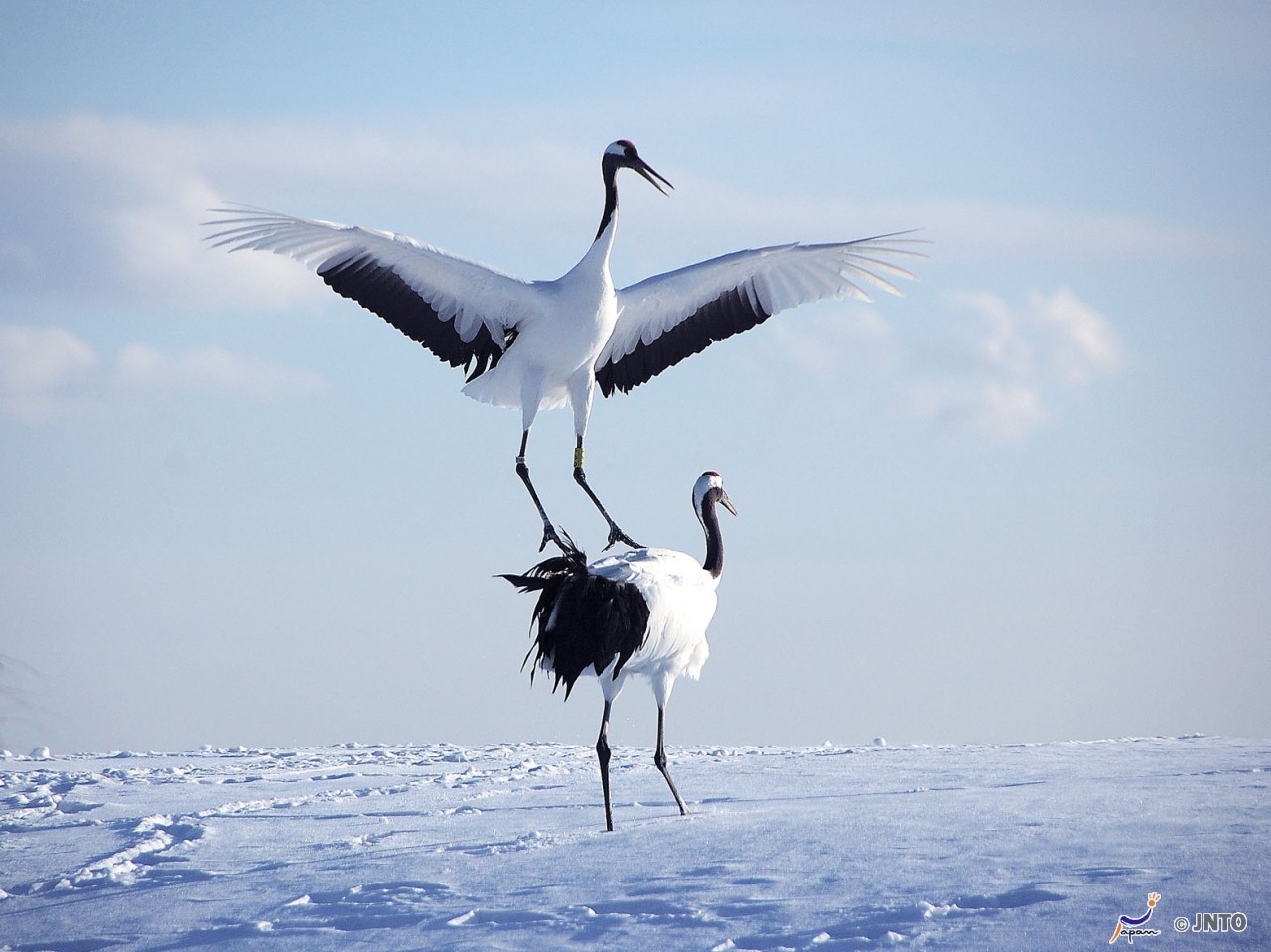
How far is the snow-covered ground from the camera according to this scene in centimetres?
447

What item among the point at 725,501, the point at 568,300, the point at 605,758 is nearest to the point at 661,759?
the point at 605,758

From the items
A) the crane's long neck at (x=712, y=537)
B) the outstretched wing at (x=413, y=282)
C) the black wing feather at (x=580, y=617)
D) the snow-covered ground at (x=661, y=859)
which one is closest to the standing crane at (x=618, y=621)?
the black wing feather at (x=580, y=617)

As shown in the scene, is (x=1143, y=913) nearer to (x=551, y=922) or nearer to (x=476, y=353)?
(x=551, y=922)

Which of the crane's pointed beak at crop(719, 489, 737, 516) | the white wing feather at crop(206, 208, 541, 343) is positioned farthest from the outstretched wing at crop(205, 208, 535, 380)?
the crane's pointed beak at crop(719, 489, 737, 516)

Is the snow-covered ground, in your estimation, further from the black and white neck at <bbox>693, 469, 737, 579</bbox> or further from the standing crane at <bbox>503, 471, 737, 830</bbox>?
the black and white neck at <bbox>693, 469, 737, 579</bbox>

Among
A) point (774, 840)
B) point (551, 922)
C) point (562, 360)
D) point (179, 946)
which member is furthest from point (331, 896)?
point (562, 360)

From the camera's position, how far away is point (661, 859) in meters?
Result: 5.29

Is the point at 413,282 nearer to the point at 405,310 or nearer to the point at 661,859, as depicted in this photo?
the point at 405,310

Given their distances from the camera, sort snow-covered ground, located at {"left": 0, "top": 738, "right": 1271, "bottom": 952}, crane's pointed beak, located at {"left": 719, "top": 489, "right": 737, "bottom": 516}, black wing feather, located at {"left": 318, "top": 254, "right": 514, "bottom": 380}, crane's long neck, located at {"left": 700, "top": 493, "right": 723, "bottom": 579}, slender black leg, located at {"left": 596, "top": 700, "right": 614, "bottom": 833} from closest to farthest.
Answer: snow-covered ground, located at {"left": 0, "top": 738, "right": 1271, "bottom": 952}, slender black leg, located at {"left": 596, "top": 700, "right": 614, "bottom": 833}, crane's long neck, located at {"left": 700, "top": 493, "right": 723, "bottom": 579}, crane's pointed beak, located at {"left": 719, "top": 489, "right": 737, "bottom": 516}, black wing feather, located at {"left": 318, "top": 254, "right": 514, "bottom": 380}

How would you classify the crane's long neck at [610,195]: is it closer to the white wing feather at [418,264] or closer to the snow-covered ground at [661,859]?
the white wing feather at [418,264]

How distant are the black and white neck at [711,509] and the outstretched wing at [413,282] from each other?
1518mm

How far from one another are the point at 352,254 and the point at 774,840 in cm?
425

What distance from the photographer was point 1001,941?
13.7 ft

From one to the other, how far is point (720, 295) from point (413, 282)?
200 centimetres
